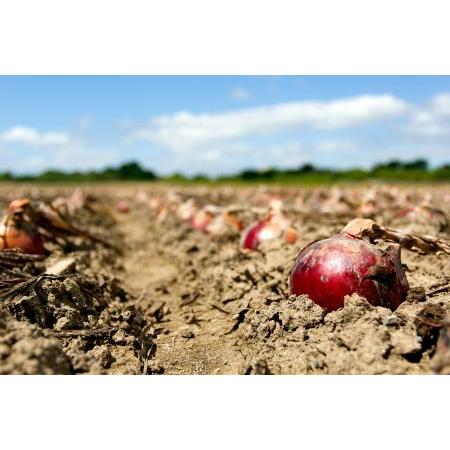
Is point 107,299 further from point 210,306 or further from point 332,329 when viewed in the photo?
point 332,329

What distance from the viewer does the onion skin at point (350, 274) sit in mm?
2875

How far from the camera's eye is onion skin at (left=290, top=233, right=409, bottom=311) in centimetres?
288

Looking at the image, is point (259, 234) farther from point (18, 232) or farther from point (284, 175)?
point (284, 175)

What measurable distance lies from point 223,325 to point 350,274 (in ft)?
3.99

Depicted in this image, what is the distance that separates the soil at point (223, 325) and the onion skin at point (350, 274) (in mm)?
76

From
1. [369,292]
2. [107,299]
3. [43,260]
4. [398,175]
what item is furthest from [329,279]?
[398,175]

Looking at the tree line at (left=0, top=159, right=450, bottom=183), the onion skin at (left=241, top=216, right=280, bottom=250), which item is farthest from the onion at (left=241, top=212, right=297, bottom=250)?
the tree line at (left=0, top=159, right=450, bottom=183)

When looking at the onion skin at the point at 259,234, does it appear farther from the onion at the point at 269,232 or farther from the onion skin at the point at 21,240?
the onion skin at the point at 21,240

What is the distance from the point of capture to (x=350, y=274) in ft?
9.43

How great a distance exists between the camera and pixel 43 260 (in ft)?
15.8

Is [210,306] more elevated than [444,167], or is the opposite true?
[444,167]

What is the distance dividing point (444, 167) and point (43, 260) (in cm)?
4332

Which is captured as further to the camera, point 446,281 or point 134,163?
point 134,163

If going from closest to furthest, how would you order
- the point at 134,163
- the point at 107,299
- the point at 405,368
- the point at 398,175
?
the point at 405,368 < the point at 107,299 < the point at 398,175 < the point at 134,163
